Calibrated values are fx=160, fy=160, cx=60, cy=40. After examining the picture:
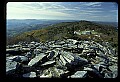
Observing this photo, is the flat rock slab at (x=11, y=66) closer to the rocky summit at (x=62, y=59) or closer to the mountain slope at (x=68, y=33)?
the rocky summit at (x=62, y=59)

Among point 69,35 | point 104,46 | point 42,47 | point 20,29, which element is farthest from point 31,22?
point 104,46

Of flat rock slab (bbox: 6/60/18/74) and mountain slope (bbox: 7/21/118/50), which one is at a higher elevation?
mountain slope (bbox: 7/21/118/50)

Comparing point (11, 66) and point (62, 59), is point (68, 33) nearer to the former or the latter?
point (62, 59)

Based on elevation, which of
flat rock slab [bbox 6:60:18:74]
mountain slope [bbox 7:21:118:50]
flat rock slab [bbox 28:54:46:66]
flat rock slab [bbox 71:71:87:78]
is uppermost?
mountain slope [bbox 7:21:118:50]

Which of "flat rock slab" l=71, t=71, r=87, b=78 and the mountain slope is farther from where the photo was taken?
the mountain slope

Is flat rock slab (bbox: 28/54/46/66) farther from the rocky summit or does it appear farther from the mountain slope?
the mountain slope

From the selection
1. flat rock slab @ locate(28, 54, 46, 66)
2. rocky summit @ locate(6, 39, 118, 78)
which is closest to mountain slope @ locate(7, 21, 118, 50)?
rocky summit @ locate(6, 39, 118, 78)

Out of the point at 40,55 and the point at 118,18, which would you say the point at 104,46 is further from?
the point at 40,55

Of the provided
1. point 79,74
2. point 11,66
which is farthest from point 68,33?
point 11,66

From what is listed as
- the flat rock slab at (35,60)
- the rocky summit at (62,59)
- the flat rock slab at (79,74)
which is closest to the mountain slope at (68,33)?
the rocky summit at (62,59)
